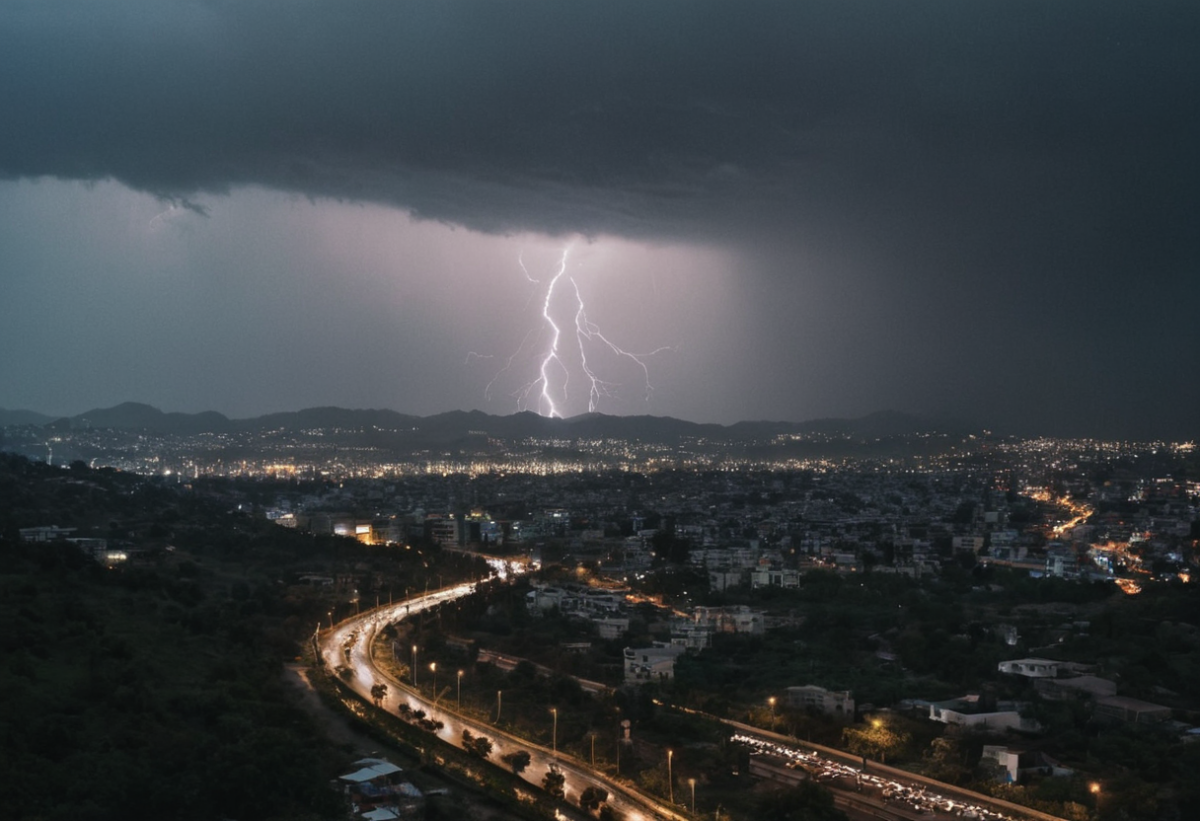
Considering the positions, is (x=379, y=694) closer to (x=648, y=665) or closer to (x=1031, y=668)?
(x=648, y=665)

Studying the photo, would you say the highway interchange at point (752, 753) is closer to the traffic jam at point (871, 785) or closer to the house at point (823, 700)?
the traffic jam at point (871, 785)

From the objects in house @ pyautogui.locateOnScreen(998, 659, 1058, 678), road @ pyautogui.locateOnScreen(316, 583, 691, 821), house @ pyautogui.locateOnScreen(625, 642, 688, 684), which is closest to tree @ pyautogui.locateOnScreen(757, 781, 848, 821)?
road @ pyautogui.locateOnScreen(316, 583, 691, 821)

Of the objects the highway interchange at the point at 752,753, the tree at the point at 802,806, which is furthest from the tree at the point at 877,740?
the tree at the point at 802,806

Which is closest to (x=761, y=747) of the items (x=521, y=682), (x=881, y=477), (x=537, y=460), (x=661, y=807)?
(x=661, y=807)

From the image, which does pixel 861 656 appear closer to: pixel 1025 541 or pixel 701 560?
pixel 701 560

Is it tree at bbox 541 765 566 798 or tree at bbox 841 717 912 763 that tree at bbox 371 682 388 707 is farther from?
tree at bbox 841 717 912 763

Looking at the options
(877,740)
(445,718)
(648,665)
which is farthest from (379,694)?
(877,740)
